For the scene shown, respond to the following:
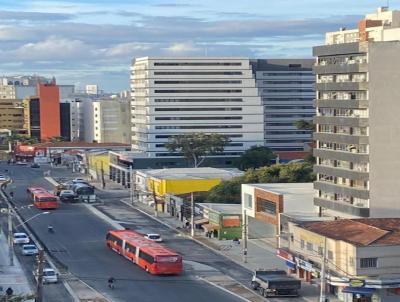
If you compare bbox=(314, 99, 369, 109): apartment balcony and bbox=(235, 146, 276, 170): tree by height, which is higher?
bbox=(314, 99, 369, 109): apartment balcony

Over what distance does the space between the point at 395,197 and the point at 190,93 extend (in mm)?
103389

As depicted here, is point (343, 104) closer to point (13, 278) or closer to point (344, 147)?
point (344, 147)

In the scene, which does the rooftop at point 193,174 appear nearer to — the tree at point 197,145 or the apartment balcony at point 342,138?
the tree at point 197,145

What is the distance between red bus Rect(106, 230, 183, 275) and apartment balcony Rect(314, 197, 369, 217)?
14109 millimetres

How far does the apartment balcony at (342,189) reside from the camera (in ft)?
272

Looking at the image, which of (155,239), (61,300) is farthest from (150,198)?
(61,300)

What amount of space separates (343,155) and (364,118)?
4.57 meters

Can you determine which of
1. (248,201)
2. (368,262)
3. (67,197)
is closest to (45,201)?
(67,197)

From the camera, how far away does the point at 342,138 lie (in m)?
85.4

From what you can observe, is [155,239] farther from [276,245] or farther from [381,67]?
[381,67]

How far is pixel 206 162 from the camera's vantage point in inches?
7293

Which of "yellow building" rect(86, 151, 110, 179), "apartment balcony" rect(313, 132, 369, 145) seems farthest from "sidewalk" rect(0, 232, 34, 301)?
"yellow building" rect(86, 151, 110, 179)

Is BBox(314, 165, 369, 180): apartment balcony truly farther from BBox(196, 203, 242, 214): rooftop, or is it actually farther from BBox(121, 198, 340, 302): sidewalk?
BBox(196, 203, 242, 214): rooftop

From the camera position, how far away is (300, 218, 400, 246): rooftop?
66938 millimetres
